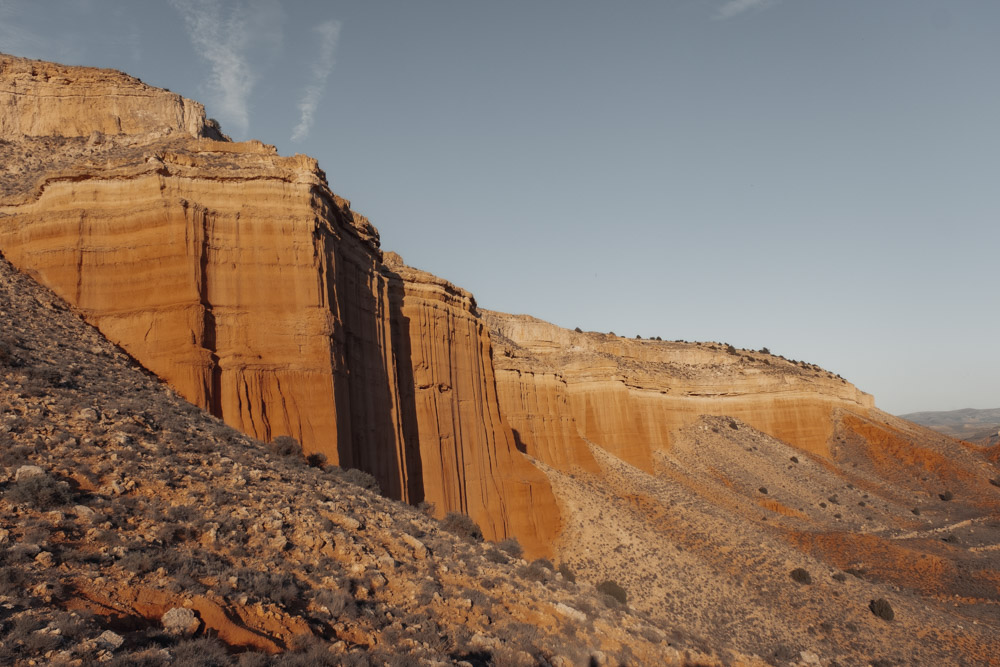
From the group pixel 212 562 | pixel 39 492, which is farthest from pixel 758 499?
pixel 39 492

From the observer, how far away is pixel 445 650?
8.77 m

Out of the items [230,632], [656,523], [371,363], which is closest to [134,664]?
[230,632]

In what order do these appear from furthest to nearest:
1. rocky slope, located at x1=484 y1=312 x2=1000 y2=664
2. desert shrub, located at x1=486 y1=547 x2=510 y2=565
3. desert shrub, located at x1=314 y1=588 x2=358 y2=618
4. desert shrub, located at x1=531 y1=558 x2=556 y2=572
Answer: rocky slope, located at x1=484 y1=312 x2=1000 y2=664 < desert shrub, located at x1=531 y1=558 x2=556 y2=572 < desert shrub, located at x1=486 y1=547 x2=510 y2=565 < desert shrub, located at x1=314 y1=588 x2=358 y2=618

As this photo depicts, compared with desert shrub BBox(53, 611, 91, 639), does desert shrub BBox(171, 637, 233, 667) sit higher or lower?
lower

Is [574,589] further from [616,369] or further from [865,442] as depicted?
[865,442]

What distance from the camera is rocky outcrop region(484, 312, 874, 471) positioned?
150ft

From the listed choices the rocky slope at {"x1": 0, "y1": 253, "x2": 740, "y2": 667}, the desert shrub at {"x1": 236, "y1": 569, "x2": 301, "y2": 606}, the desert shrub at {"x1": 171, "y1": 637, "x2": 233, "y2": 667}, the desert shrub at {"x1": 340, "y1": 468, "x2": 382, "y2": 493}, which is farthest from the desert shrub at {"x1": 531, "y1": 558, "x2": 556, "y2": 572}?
the desert shrub at {"x1": 171, "y1": 637, "x2": 233, "y2": 667}

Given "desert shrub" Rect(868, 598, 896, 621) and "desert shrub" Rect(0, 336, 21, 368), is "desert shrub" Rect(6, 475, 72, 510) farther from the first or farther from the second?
"desert shrub" Rect(868, 598, 896, 621)

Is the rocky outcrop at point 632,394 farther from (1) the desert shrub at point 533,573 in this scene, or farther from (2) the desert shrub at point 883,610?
(1) the desert shrub at point 533,573

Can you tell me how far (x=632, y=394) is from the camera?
56750 millimetres

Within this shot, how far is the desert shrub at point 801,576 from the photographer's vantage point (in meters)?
30.3

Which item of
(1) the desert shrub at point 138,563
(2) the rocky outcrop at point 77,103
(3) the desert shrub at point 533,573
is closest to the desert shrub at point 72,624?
(1) the desert shrub at point 138,563

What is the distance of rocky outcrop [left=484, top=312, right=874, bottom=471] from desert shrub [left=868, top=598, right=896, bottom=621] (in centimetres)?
1908

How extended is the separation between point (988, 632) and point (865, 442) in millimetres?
45170
